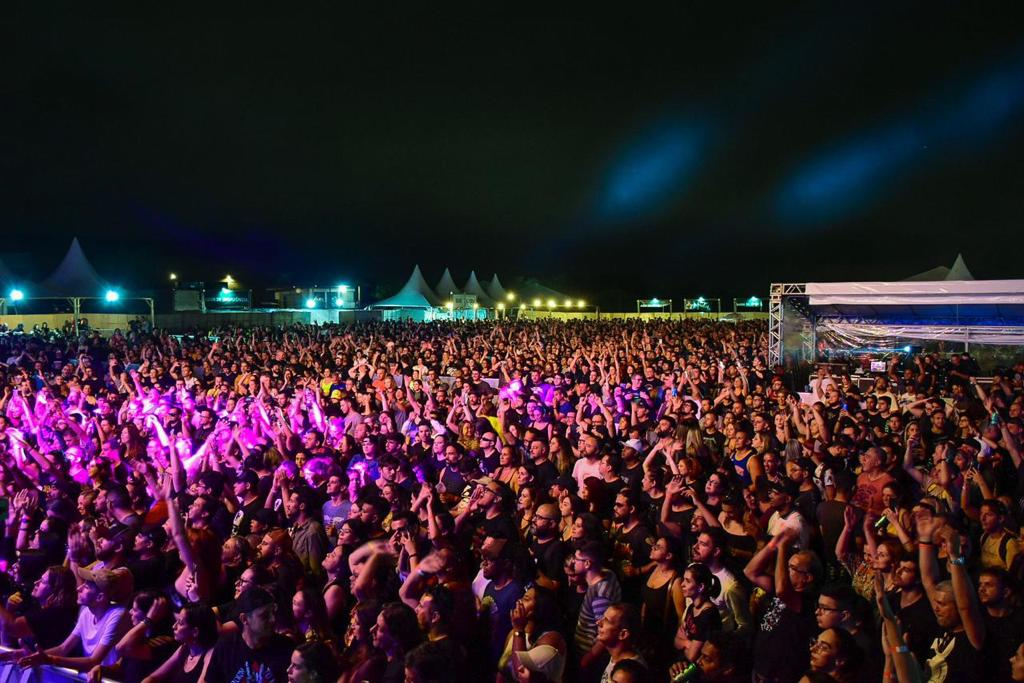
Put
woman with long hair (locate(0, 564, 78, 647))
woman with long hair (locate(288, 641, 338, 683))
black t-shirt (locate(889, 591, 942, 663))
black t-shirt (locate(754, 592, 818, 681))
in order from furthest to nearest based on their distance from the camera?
woman with long hair (locate(0, 564, 78, 647)), black t-shirt (locate(889, 591, 942, 663)), black t-shirt (locate(754, 592, 818, 681)), woman with long hair (locate(288, 641, 338, 683))

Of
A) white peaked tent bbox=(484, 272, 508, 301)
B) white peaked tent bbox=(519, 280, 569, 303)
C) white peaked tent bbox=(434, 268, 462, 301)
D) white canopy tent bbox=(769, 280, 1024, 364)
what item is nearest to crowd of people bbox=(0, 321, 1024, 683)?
white canopy tent bbox=(769, 280, 1024, 364)

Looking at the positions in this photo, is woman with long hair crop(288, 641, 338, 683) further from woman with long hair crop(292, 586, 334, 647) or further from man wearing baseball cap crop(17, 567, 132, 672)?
man wearing baseball cap crop(17, 567, 132, 672)

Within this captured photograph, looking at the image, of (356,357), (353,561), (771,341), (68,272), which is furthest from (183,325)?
(353,561)

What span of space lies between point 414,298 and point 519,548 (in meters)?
27.9

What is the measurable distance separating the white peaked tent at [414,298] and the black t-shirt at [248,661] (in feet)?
91.5

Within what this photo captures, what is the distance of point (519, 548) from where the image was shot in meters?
3.48

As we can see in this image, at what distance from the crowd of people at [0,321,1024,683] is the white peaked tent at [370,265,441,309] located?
76.3 feet

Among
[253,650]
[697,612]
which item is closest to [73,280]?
[253,650]

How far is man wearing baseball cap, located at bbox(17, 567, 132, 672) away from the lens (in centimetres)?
310

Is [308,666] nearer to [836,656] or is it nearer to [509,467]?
[836,656]

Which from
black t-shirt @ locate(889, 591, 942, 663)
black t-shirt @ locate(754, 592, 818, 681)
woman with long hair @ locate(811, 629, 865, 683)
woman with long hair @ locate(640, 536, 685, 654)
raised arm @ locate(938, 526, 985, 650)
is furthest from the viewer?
woman with long hair @ locate(640, 536, 685, 654)

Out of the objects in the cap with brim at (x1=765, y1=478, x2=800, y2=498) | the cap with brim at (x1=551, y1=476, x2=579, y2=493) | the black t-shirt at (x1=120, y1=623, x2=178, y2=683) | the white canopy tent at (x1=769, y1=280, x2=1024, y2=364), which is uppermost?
the white canopy tent at (x1=769, y1=280, x2=1024, y2=364)

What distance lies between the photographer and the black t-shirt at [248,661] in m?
2.71

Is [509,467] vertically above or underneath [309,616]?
above
